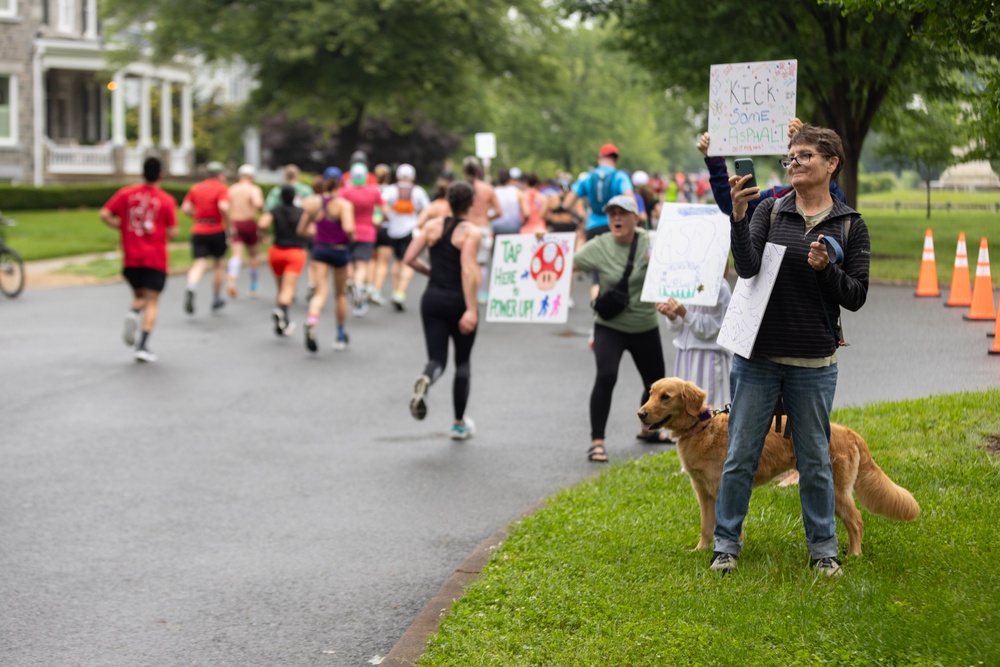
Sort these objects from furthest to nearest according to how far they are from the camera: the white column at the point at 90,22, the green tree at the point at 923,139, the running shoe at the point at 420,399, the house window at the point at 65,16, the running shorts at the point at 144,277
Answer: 1. the white column at the point at 90,22
2. the house window at the point at 65,16
3. the green tree at the point at 923,139
4. the running shorts at the point at 144,277
5. the running shoe at the point at 420,399

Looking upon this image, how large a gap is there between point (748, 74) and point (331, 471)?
4.11m

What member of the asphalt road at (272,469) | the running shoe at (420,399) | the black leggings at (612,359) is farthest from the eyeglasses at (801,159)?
the running shoe at (420,399)

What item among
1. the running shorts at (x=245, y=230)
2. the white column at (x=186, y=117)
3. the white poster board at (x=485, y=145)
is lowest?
the running shorts at (x=245, y=230)

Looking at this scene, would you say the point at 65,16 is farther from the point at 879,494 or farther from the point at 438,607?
the point at 879,494

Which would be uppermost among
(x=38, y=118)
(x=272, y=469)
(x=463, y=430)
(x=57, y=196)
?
(x=38, y=118)

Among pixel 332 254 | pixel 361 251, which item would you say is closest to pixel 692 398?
pixel 332 254

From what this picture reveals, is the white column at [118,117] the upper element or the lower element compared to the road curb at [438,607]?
upper

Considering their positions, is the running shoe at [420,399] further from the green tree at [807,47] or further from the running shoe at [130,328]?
the green tree at [807,47]

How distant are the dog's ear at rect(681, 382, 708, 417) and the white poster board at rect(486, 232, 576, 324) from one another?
3292 millimetres

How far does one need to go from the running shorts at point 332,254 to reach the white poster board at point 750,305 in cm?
972

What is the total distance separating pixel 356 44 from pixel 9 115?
566 inches

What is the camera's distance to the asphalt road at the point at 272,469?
5.98 m

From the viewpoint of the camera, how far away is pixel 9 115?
138ft

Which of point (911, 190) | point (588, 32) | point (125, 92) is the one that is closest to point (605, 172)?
point (911, 190)
